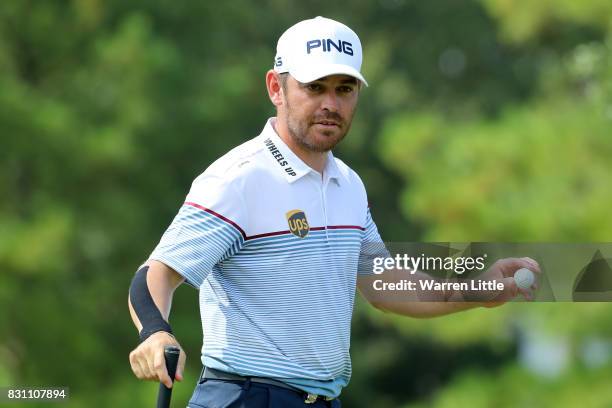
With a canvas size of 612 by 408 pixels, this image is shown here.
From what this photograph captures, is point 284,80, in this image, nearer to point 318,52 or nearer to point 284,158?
point 318,52

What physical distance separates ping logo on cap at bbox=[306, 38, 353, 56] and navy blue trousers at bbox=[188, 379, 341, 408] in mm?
1103

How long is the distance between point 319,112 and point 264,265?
1.78ft

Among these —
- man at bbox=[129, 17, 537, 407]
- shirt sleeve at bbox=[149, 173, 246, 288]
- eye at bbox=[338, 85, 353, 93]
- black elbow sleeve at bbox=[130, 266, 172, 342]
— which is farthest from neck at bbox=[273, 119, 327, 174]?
black elbow sleeve at bbox=[130, 266, 172, 342]

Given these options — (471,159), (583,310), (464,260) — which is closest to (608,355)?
(583,310)

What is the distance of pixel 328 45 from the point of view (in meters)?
4.34

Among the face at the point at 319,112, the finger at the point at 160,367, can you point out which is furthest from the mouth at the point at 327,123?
the finger at the point at 160,367

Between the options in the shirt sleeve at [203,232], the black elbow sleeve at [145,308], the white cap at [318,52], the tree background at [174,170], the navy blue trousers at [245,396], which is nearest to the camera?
the black elbow sleeve at [145,308]

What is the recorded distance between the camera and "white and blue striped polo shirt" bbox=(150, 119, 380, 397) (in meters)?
4.07

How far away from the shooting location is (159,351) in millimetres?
3783

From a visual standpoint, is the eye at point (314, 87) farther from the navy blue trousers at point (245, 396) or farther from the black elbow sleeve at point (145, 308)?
the navy blue trousers at point (245, 396)

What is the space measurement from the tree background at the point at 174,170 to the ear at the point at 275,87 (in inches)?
317

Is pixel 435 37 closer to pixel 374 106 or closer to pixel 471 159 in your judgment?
pixel 374 106

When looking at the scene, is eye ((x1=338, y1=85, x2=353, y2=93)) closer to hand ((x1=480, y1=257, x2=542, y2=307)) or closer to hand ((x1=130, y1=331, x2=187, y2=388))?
hand ((x1=480, y1=257, x2=542, y2=307))

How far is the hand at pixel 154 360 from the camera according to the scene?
377 centimetres
